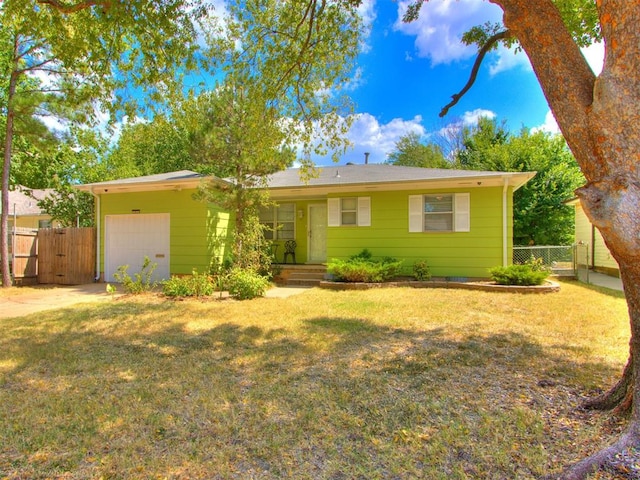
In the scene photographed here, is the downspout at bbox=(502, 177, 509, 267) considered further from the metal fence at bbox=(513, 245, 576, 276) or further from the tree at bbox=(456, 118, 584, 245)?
the tree at bbox=(456, 118, 584, 245)

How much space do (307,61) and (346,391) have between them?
6.18m

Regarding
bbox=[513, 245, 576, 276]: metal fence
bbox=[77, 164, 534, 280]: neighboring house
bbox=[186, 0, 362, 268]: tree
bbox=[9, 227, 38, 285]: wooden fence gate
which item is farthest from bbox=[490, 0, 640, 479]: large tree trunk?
bbox=[9, 227, 38, 285]: wooden fence gate

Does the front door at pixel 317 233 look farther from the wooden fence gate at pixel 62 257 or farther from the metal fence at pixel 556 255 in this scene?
the wooden fence gate at pixel 62 257

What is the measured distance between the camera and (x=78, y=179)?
702 inches

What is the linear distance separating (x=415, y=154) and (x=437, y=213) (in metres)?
20.0

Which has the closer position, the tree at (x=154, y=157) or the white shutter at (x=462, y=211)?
the white shutter at (x=462, y=211)

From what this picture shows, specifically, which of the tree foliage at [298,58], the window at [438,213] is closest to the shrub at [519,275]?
the window at [438,213]

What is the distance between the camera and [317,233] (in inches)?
493

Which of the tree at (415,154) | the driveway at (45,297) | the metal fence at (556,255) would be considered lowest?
the driveway at (45,297)

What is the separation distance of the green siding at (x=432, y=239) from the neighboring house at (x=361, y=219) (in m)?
0.03

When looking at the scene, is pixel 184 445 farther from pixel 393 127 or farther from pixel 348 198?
pixel 393 127

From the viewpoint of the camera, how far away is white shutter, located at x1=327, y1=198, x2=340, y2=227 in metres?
11.1

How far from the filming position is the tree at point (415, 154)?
2792cm

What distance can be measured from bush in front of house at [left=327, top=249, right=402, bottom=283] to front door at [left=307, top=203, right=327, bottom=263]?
240 centimetres
